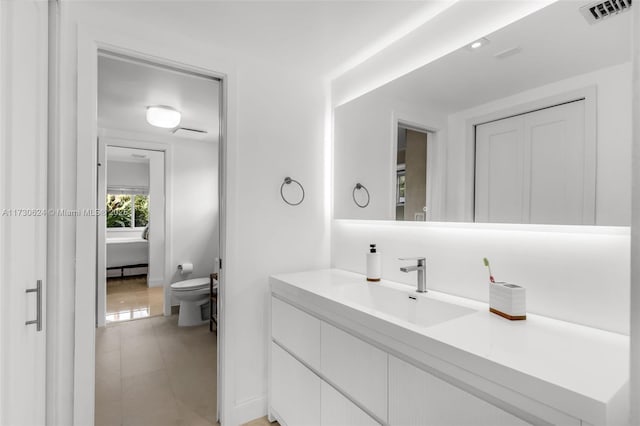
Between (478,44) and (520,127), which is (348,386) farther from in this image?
(478,44)

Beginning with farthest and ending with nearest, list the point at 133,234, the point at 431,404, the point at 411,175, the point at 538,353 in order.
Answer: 1. the point at 133,234
2. the point at 411,175
3. the point at 431,404
4. the point at 538,353

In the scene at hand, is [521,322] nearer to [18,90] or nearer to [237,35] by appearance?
[18,90]

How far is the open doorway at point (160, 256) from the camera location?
2.25m

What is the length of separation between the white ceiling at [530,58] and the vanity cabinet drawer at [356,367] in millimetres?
1237

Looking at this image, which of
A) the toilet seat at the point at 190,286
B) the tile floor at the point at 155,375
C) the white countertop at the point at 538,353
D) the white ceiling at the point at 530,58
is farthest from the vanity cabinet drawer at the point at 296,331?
the toilet seat at the point at 190,286

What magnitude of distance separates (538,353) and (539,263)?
526 millimetres

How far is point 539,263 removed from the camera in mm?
1343

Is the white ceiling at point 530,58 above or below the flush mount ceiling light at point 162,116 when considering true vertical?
below

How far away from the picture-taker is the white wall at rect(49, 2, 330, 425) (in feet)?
5.13

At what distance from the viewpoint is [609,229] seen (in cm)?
115

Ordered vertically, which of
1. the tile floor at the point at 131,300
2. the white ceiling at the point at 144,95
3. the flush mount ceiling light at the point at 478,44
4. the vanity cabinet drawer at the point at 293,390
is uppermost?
the white ceiling at the point at 144,95

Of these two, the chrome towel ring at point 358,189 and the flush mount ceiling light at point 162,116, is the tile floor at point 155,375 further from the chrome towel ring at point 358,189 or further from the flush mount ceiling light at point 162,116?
the flush mount ceiling light at point 162,116

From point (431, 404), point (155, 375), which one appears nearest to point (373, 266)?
point (431, 404)

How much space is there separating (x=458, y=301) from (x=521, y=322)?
1.08 feet
